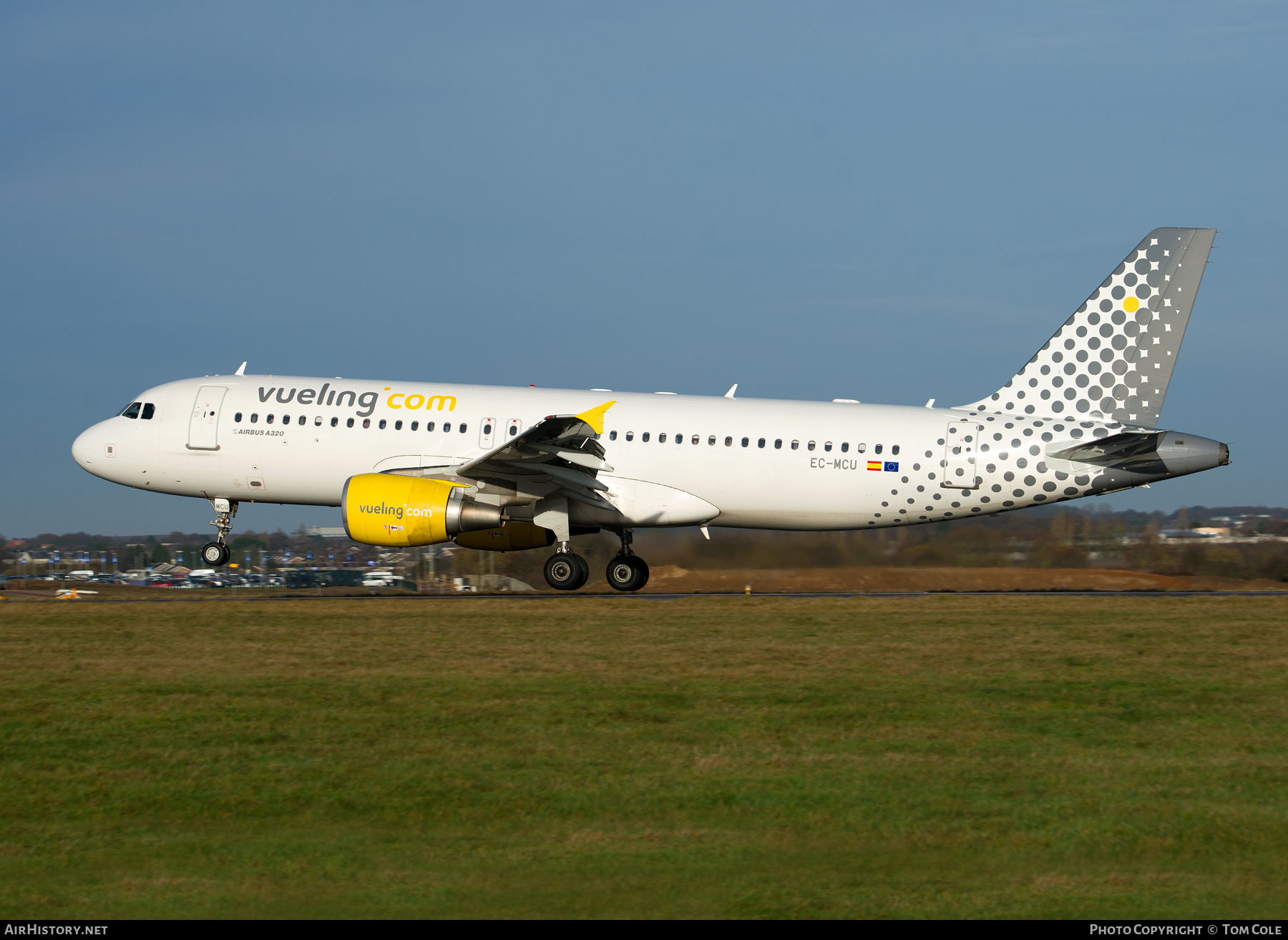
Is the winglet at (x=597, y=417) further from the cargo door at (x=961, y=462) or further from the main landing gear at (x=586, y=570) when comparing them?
the cargo door at (x=961, y=462)

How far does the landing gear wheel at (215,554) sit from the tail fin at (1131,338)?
17.5m

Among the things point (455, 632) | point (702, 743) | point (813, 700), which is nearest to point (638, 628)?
point (455, 632)

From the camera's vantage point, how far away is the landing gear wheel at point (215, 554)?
26281 millimetres

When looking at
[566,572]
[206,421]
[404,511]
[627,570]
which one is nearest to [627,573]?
[627,570]

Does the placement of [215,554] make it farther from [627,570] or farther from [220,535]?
[627,570]

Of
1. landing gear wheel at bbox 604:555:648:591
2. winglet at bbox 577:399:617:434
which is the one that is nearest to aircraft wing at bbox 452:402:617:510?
winglet at bbox 577:399:617:434

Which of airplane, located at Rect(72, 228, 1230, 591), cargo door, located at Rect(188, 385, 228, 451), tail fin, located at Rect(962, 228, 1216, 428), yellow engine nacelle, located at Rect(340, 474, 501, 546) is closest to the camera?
yellow engine nacelle, located at Rect(340, 474, 501, 546)

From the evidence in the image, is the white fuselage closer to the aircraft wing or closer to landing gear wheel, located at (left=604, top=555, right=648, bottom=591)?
the aircraft wing

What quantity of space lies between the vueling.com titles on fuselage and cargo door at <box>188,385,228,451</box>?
3.92 feet

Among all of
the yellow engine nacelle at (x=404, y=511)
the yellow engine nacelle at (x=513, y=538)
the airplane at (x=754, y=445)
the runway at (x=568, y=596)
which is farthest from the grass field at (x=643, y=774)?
the yellow engine nacelle at (x=513, y=538)

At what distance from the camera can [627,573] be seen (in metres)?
25.9

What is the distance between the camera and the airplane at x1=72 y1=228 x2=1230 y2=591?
80.3 ft

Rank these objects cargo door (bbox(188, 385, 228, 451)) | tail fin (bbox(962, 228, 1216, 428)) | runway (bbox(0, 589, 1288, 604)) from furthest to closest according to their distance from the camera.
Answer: cargo door (bbox(188, 385, 228, 451))
tail fin (bbox(962, 228, 1216, 428))
runway (bbox(0, 589, 1288, 604))
